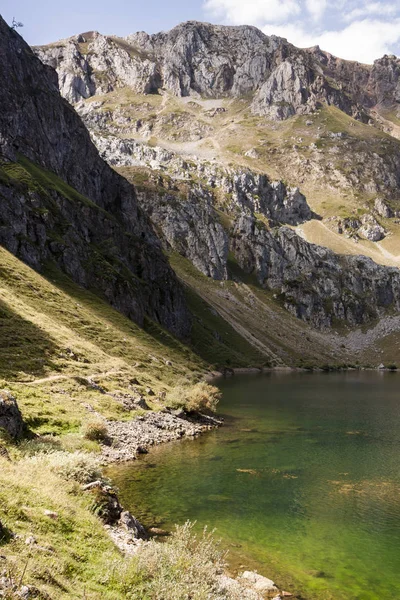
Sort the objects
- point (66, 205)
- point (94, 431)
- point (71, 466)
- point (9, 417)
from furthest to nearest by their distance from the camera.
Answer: point (66, 205)
point (94, 431)
point (9, 417)
point (71, 466)

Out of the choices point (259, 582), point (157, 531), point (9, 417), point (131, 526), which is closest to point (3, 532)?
point (131, 526)

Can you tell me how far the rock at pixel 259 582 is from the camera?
1900 centimetres

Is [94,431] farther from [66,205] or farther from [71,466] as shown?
[66,205]

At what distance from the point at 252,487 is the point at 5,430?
18.6 meters

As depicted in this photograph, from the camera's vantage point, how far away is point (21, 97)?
151000 mm

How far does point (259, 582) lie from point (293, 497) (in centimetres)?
1343

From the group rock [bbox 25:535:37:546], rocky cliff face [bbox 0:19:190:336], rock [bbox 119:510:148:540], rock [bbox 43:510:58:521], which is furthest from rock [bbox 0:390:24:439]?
rocky cliff face [bbox 0:19:190:336]

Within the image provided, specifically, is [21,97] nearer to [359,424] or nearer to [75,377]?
[75,377]

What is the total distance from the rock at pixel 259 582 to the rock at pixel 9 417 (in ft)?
53.5

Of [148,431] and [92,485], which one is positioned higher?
[92,485]

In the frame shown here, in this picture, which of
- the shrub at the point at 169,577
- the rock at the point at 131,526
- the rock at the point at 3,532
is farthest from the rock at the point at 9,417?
the shrub at the point at 169,577

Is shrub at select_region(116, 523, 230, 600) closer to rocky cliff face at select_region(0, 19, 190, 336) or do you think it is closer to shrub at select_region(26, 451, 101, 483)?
shrub at select_region(26, 451, 101, 483)

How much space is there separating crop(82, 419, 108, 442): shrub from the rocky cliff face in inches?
2498

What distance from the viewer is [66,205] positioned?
12731 centimetres
